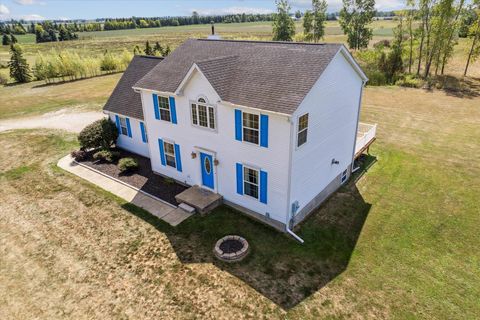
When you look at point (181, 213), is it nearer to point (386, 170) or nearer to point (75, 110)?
point (386, 170)

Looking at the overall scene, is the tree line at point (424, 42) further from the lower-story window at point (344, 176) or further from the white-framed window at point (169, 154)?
the white-framed window at point (169, 154)

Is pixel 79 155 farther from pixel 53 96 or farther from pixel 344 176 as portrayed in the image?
pixel 53 96

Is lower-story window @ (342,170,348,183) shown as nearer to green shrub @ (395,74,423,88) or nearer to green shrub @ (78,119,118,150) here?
green shrub @ (78,119,118,150)

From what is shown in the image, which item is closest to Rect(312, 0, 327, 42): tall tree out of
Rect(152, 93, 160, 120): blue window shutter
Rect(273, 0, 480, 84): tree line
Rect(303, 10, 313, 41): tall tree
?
Rect(303, 10, 313, 41): tall tree

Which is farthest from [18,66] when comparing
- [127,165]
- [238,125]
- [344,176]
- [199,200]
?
[344,176]

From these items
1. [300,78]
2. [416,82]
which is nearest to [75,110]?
[300,78]

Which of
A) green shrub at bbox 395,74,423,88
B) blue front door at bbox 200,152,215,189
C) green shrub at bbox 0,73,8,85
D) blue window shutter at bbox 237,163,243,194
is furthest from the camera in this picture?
green shrub at bbox 0,73,8,85
